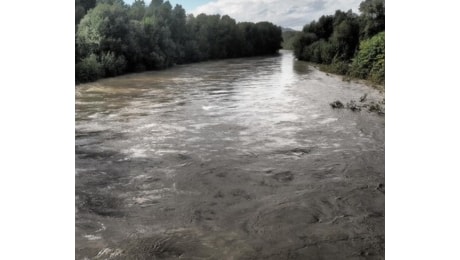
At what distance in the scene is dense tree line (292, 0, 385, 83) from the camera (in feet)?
12.0

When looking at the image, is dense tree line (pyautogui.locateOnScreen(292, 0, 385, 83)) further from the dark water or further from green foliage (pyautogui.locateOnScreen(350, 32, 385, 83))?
the dark water

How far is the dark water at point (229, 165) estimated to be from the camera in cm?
306

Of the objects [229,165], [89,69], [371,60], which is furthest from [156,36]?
[371,60]

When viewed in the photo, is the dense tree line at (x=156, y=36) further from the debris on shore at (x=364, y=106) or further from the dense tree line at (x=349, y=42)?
the debris on shore at (x=364, y=106)

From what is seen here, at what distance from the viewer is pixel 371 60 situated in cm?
387

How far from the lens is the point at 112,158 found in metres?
3.94

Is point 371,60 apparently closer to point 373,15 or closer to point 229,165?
point 373,15

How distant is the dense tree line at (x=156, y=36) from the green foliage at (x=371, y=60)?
2.33 ft

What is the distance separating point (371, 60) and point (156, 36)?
6.44 ft

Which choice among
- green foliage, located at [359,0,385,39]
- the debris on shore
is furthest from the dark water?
green foliage, located at [359,0,385,39]

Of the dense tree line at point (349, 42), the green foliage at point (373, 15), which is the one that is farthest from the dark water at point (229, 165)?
the green foliage at point (373, 15)

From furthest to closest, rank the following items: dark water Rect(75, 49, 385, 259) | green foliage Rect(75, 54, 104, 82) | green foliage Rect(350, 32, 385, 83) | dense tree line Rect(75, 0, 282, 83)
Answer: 1. green foliage Rect(75, 54, 104, 82)
2. dense tree line Rect(75, 0, 282, 83)
3. green foliage Rect(350, 32, 385, 83)
4. dark water Rect(75, 49, 385, 259)
